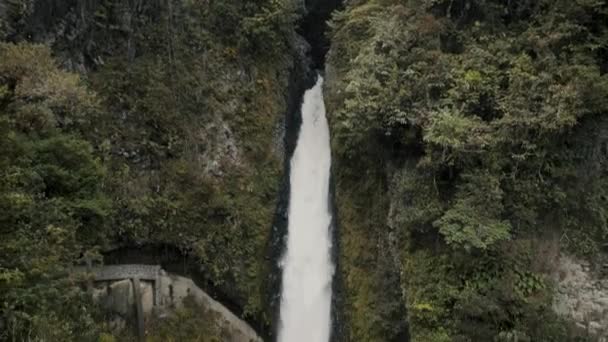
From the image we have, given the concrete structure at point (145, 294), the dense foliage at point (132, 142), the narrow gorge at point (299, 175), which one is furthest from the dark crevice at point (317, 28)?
the concrete structure at point (145, 294)

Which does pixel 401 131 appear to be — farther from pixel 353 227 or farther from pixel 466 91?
pixel 353 227

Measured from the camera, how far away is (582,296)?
37.7 feet

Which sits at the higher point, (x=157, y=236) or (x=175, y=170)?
(x=175, y=170)

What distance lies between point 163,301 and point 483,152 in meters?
9.78

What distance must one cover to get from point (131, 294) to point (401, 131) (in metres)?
8.85

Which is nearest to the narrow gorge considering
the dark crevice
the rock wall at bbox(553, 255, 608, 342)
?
the rock wall at bbox(553, 255, 608, 342)

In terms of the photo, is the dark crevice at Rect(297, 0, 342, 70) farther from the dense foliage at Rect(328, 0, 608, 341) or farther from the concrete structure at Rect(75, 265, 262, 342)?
the concrete structure at Rect(75, 265, 262, 342)

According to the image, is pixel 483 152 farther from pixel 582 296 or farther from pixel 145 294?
pixel 145 294

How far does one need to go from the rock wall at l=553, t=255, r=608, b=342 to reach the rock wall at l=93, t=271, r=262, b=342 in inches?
366

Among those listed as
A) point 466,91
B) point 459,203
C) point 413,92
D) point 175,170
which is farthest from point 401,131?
point 175,170

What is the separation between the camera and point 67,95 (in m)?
12.2

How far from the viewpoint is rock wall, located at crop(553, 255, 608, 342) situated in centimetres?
1123

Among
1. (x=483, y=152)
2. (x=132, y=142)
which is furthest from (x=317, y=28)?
(x=483, y=152)

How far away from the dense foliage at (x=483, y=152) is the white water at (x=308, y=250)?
1.99 m
